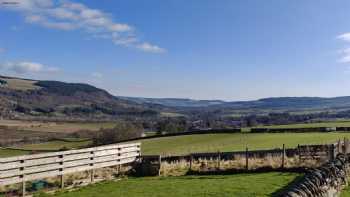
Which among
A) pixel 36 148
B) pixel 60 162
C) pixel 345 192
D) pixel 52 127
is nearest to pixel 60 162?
pixel 60 162

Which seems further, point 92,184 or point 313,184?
point 92,184

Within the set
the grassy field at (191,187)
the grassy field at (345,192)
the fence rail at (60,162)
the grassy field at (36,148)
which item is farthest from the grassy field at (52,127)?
the grassy field at (345,192)

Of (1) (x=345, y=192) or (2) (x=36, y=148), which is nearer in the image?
(1) (x=345, y=192)

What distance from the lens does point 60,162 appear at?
19047mm

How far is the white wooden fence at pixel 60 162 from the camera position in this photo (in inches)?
643

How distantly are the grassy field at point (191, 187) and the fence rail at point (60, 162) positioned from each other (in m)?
1.40

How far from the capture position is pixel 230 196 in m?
15.3

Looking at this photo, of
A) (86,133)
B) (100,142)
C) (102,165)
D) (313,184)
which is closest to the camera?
(313,184)

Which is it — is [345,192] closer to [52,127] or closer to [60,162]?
[60,162]

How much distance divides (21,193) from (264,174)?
10996 mm

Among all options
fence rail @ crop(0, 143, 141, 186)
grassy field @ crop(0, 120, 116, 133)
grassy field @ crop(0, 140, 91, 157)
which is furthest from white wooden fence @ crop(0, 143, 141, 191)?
grassy field @ crop(0, 120, 116, 133)

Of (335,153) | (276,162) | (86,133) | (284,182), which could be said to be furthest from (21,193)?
(86,133)

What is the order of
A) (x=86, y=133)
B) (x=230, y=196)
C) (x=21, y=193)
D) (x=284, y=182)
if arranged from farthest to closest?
(x=86, y=133) < (x=284, y=182) < (x=21, y=193) < (x=230, y=196)

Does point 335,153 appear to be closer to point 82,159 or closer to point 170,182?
point 170,182
